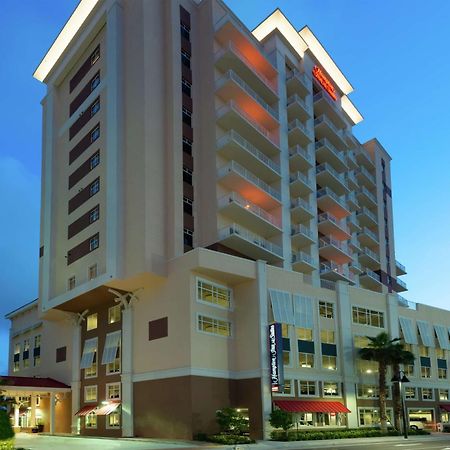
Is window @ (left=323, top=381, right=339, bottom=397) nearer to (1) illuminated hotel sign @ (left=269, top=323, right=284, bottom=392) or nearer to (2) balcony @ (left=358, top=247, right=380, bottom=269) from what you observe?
(1) illuminated hotel sign @ (left=269, top=323, right=284, bottom=392)

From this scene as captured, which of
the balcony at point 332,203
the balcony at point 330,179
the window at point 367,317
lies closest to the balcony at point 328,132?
the balcony at point 330,179

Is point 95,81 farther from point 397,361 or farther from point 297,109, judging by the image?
point 397,361

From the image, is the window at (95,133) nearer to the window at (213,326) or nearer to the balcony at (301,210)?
the balcony at (301,210)

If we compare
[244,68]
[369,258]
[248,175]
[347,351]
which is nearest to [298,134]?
[244,68]

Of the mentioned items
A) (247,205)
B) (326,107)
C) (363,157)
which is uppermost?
(326,107)

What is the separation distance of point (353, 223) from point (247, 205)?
29.9 metres

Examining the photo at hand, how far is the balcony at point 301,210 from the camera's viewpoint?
68.6 metres

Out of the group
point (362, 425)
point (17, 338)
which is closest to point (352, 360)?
point (362, 425)

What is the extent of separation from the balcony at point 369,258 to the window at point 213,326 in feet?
132

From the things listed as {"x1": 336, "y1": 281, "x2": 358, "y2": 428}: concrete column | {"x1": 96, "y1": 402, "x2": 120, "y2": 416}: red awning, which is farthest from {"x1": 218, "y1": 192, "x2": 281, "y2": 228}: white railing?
{"x1": 96, "y1": 402, "x2": 120, "y2": 416}: red awning

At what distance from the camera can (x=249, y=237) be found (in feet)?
202

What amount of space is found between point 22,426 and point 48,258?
20.9m

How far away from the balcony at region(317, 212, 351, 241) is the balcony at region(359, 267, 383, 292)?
8277 millimetres

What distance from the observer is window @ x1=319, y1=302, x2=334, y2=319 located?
195 ft
